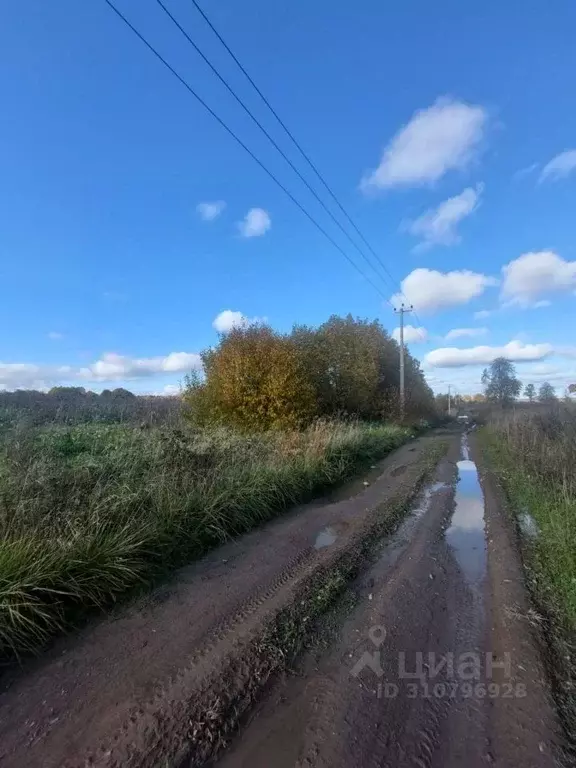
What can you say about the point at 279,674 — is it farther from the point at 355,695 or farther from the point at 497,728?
the point at 497,728

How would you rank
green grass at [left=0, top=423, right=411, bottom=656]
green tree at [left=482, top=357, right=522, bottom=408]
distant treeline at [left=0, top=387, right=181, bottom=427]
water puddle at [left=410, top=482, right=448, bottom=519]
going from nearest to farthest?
green grass at [left=0, top=423, right=411, bottom=656] < water puddle at [left=410, top=482, right=448, bottom=519] < distant treeline at [left=0, top=387, right=181, bottom=427] < green tree at [left=482, top=357, right=522, bottom=408]

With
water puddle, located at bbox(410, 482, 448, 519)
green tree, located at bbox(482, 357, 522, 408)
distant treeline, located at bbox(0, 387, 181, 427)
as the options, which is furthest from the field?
green tree, located at bbox(482, 357, 522, 408)

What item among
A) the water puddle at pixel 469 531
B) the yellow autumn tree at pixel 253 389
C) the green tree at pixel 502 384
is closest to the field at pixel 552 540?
the water puddle at pixel 469 531

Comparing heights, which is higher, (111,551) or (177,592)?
(111,551)

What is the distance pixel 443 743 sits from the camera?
224 centimetres

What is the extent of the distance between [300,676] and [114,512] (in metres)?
3.06

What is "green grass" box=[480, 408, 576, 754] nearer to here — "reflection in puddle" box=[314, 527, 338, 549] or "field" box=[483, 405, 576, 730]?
"field" box=[483, 405, 576, 730]

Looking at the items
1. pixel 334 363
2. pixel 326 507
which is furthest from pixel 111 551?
pixel 334 363

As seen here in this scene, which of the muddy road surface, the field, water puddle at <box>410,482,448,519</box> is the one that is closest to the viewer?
the muddy road surface

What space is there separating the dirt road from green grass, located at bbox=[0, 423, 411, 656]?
34 cm

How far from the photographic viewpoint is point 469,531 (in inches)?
251

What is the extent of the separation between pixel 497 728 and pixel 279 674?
4.62ft
